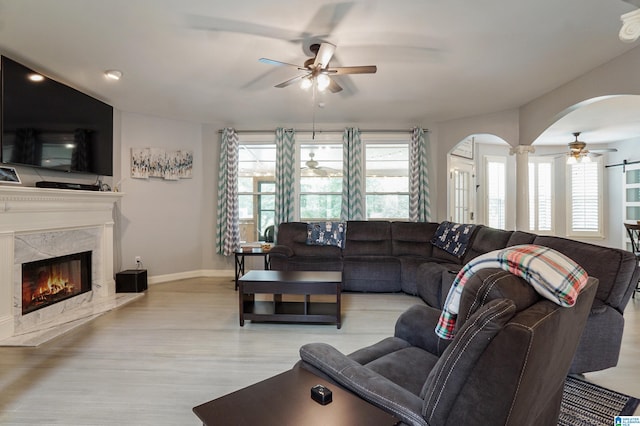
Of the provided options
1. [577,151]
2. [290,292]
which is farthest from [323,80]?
[577,151]

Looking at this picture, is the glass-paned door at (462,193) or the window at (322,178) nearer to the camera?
the window at (322,178)

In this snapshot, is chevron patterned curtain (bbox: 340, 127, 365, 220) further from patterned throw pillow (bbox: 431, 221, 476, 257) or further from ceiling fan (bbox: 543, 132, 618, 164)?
ceiling fan (bbox: 543, 132, 618, 164)

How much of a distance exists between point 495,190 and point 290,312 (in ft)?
18.7

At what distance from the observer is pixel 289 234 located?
16.9ft

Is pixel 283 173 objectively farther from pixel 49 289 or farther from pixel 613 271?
pixel 613 271

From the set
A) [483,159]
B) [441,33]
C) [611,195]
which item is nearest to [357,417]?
[441,33]

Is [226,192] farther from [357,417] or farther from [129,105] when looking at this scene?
[357,417]

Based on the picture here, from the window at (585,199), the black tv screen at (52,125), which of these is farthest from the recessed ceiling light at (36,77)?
the window at (585,199)

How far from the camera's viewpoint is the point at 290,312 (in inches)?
135

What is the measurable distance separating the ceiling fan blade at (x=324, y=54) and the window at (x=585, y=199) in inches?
274

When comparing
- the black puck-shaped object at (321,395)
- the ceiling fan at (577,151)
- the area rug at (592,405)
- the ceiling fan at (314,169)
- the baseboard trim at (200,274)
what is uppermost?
the ceiling fan at (577,151)

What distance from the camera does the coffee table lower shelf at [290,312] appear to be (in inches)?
130

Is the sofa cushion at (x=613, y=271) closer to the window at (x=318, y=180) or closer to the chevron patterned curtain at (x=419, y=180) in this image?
the chevron patterned curtain at (x=419, y=180)

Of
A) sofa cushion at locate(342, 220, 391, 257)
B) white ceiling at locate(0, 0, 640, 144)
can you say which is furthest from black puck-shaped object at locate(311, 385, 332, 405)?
sofa cushion at locate(342, 220, 391, 257)
